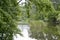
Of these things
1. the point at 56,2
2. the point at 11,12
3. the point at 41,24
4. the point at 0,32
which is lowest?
the point at 41,24

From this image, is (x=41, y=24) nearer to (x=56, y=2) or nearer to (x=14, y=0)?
(x=56, y=2)

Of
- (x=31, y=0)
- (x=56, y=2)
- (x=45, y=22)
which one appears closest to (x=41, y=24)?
(x=45, y=22)

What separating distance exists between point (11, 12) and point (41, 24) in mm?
10655

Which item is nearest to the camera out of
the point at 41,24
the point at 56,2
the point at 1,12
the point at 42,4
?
the point at 1,12

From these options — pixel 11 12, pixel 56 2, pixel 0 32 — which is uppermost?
pixel 11 12

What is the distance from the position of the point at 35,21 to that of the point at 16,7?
10.8 metres

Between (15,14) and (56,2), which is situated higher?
(15,14)

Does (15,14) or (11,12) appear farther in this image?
(15,14)

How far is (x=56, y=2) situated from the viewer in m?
17.2

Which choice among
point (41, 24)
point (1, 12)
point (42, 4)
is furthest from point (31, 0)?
Answer: point (41, 24)

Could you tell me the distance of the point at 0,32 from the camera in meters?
3.86

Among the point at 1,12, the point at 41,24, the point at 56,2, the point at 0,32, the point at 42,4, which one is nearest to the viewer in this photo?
the point at 1,12

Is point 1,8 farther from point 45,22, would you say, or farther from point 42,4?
point 45,22

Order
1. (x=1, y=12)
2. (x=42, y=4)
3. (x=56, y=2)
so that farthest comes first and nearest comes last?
(x=56, y=2), (x=42, y=4), (x=1, y=12)
